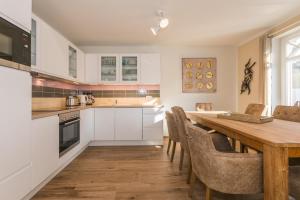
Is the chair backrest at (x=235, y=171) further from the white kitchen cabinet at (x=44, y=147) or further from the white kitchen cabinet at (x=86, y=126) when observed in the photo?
the white kitchen cabinet at (x=86, y=126)

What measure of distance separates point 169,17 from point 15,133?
2573 millimetres

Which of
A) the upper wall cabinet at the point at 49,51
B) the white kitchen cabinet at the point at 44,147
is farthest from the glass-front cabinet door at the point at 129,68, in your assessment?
the white kitchen cabinet at the point at 44,147

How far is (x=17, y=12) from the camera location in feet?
5.94

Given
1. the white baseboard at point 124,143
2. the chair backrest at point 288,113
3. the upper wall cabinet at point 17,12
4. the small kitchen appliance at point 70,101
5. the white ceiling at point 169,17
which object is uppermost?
the white ceiling at point 169,17


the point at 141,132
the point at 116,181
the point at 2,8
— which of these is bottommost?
the point at 116,181

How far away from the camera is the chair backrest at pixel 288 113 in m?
2.48

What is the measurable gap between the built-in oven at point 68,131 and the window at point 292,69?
3595mm

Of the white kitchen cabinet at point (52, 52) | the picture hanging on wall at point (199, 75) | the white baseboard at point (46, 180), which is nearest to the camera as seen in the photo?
the white baseboard at point (46, 180)

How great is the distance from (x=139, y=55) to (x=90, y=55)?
1050mm

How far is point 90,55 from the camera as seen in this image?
15.3ft

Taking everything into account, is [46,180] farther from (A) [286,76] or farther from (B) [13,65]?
(A) [286,76]

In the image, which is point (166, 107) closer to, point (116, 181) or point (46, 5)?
point (116, 181)

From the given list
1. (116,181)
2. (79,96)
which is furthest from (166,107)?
(116,181)

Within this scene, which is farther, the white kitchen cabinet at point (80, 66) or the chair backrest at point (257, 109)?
the white kitchen cabinet at point (80, 66)
